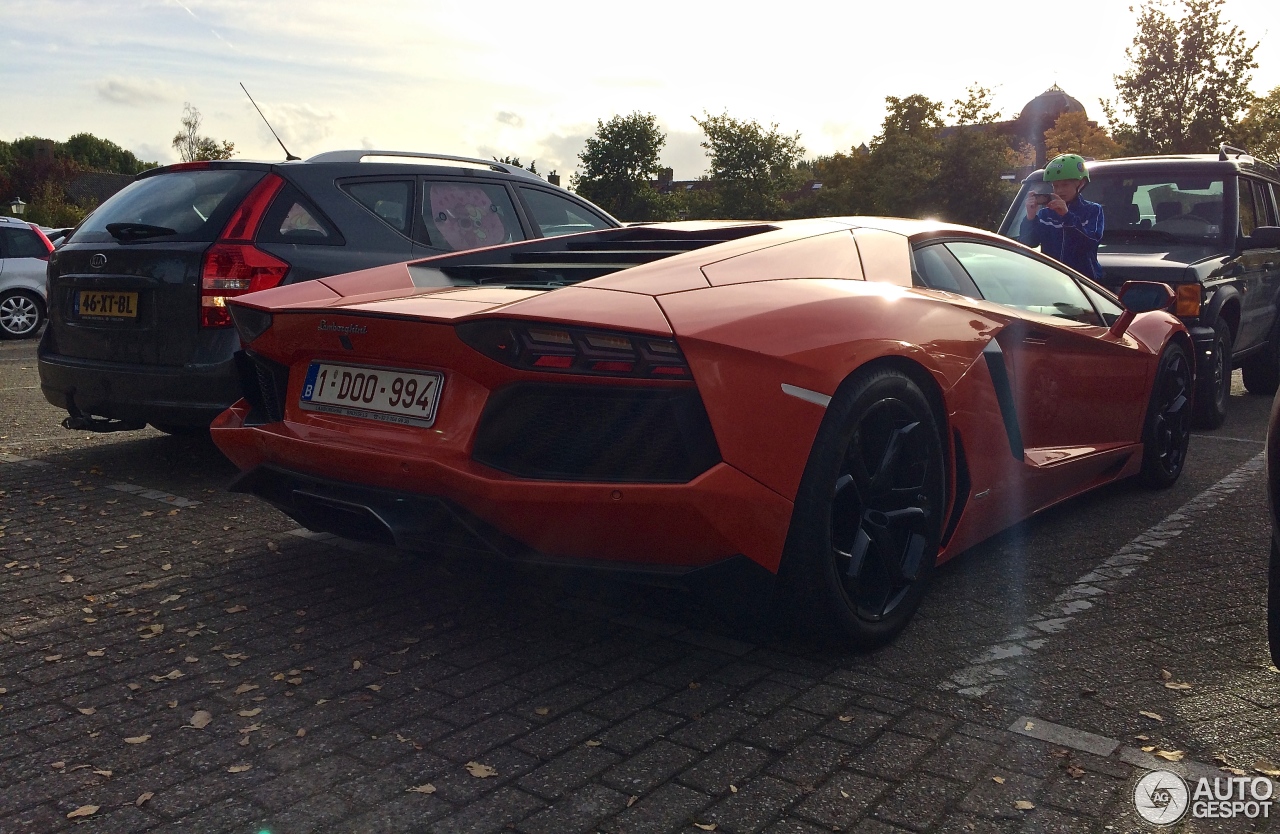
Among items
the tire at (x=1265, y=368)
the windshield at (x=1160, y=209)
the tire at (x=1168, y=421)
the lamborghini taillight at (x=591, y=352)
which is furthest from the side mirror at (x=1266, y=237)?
the lamborghini taillight at (x=591, y=352)

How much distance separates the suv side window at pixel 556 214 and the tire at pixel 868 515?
12.5 ft

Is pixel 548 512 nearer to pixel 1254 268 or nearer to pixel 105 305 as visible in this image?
pixel 105 305

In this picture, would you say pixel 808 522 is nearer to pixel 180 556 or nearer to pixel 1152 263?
pixel 180 556

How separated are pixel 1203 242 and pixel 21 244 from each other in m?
14.6

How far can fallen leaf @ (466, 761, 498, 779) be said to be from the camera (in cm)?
266

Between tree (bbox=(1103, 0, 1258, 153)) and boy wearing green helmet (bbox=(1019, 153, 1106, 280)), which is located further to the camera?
tree (bbox=(1103, 0, 1258, 153))

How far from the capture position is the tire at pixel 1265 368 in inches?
388

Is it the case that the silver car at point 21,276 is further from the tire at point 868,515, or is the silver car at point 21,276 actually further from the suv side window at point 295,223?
the tire at point 868,515

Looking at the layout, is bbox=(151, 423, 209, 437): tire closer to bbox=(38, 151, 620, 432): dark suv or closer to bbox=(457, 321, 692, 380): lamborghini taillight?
bbox=(38, 151, 620, 432): dark suv

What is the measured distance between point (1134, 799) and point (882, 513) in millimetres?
1137

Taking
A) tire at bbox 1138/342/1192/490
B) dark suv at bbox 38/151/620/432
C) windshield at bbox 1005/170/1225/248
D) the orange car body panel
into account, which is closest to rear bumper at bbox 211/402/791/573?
the orange car body panel

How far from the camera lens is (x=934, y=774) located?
266 centimetres

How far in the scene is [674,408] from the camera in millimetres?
2963

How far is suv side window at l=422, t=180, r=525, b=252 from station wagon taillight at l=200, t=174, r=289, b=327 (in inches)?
40.7
